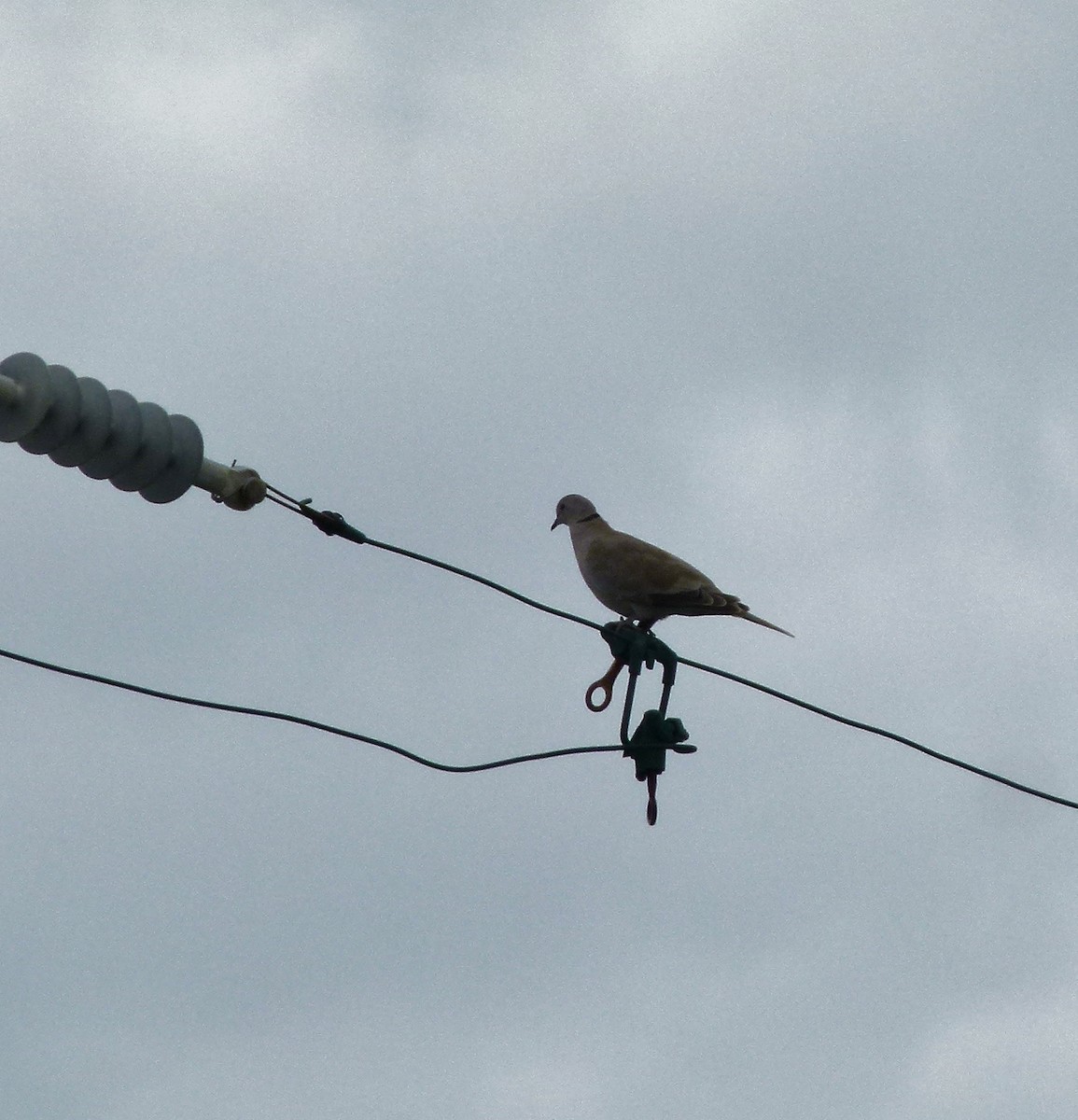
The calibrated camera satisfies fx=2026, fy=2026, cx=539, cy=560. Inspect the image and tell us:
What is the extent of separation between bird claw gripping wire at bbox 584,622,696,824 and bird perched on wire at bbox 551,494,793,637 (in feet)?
5.39

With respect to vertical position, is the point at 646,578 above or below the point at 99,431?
above

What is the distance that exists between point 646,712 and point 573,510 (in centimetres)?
406

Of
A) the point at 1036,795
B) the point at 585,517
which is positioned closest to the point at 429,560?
the point at 1036,795

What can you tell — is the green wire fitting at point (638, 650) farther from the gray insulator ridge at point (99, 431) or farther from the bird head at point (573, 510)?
the bird head at point (573, 510)

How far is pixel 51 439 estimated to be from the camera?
523 cm

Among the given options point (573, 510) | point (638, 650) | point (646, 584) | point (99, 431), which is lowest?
point (99, 431)

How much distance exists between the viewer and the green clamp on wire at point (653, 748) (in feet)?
23.6

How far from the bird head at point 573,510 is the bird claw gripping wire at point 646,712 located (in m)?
3.60

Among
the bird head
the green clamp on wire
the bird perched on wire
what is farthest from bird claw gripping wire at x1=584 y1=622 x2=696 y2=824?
the bird head

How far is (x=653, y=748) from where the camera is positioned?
23.6ft

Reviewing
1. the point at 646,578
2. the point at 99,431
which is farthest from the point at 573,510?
the point at 99,431

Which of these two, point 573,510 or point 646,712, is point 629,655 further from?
point 573,510

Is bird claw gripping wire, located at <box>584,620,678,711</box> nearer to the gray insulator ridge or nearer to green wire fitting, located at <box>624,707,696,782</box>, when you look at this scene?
green wire fitting, located at <box>624,707,696,782</box>

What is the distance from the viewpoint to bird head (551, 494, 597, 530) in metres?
11.2
